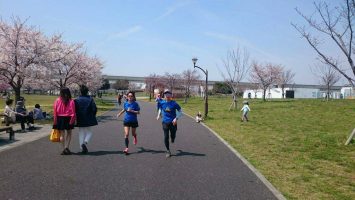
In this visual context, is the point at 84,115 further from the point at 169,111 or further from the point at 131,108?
the point at 169,111

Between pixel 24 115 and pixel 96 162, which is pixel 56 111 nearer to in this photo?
pixel 96 162

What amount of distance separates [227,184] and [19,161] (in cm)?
454

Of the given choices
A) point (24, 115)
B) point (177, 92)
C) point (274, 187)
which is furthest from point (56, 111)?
point (177, 92)

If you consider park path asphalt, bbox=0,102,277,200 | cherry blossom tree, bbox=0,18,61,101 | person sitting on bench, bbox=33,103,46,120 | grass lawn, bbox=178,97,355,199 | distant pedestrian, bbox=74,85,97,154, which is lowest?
grass lawn, bbox=178,97,355,199

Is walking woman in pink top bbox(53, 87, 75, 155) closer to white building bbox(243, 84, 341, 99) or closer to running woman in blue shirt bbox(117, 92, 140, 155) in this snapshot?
running woman in blue shirt bbox(117, 92, 140, 155)

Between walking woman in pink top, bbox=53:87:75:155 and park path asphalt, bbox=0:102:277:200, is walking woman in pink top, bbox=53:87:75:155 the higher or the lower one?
the higher one

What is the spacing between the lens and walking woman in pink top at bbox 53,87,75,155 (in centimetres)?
953

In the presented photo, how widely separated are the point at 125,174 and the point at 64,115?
3.08m

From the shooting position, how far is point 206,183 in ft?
22.2

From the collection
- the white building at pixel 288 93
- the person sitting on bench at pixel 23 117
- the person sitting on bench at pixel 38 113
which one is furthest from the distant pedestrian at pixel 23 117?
the white building at pixel 288 93

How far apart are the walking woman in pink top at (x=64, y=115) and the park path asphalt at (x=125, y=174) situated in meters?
0.54

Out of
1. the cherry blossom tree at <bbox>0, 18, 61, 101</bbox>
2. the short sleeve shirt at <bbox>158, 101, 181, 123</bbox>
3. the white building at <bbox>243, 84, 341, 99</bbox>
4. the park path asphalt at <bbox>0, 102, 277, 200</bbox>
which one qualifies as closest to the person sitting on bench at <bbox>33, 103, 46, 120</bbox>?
the cherry blossom tree at <bbox>0, 18, 61, 101</bbox>

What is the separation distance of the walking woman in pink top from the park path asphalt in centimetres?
54

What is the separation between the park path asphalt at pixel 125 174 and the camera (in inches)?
234
